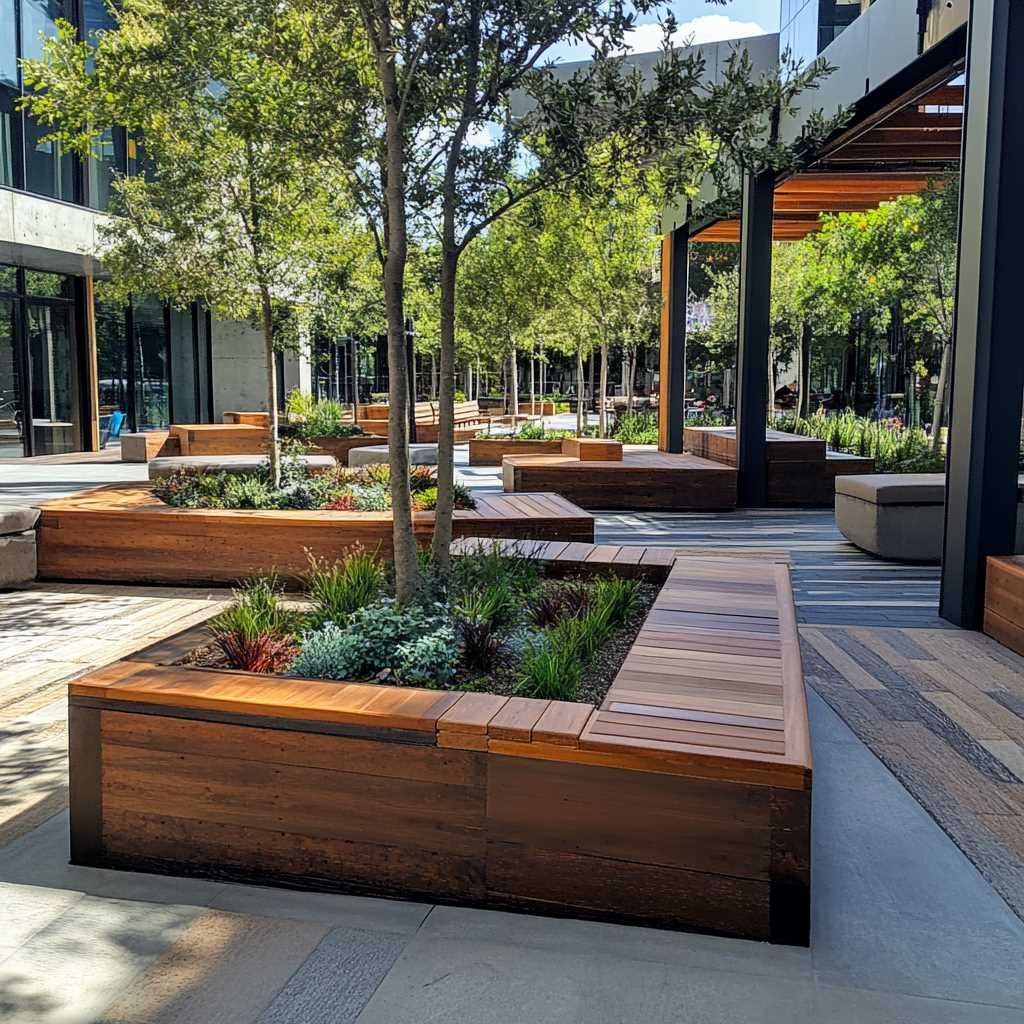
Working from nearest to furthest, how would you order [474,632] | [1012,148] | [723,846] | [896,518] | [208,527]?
[723,846] < [474,632] < [1012,148] < [208,527] < [896,518]

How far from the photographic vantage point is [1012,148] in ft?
21.6

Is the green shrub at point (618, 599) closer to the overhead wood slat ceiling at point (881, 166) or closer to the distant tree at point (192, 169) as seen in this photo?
the distant tree at point (192, 169)

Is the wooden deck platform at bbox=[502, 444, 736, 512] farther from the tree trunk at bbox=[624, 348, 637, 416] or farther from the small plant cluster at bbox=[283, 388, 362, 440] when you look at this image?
the tree trunk at bbox=[624, 348, 637, 416]

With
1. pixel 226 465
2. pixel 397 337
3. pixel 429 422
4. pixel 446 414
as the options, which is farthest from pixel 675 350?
pixel 397 337

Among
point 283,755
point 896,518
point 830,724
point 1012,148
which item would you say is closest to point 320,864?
point 283,755

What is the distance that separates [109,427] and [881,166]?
53.6 ft

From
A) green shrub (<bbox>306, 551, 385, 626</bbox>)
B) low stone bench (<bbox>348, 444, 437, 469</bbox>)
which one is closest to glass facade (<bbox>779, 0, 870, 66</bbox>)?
green shrub (<bbox>306, 551, 385, 626</bbox>)

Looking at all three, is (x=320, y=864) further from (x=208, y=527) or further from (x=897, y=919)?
(x=208, y=527)

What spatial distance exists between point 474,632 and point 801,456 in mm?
10577

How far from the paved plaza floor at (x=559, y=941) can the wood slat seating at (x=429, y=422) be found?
1793cm

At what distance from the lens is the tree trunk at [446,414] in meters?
5.02

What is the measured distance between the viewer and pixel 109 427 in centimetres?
2242

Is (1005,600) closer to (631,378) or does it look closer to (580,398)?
(580,398)

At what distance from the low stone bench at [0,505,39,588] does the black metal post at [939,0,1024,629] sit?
6986mm
